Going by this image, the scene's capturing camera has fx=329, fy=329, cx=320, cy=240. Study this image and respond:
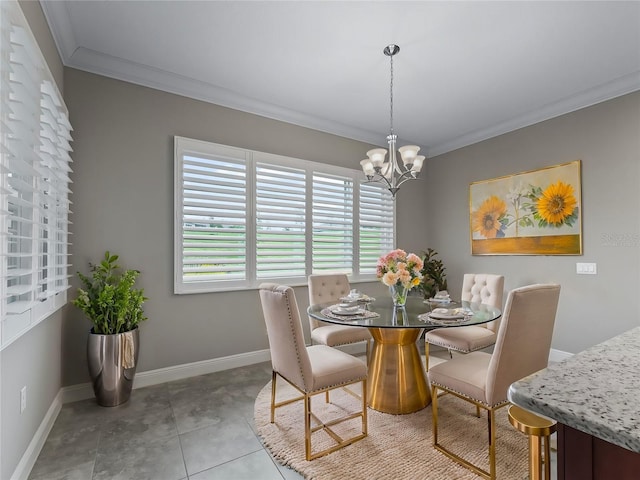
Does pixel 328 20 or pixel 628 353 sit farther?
pixel 328 20

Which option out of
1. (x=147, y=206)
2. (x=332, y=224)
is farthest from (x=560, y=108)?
(x=147, y=206)

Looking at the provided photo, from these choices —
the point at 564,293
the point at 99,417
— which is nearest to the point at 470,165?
the point at 564,293

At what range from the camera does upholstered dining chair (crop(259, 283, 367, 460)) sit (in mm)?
1935

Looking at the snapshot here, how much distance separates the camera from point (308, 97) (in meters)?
3.43

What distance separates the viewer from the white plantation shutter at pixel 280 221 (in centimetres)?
358

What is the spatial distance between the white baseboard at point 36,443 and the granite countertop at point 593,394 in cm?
240

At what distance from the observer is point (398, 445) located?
2053 mm

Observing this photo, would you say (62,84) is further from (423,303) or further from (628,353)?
(628,353)

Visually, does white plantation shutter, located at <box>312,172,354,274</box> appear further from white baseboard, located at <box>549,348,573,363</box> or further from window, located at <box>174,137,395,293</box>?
white baseboard, located at <box>549,348,573,363</box>

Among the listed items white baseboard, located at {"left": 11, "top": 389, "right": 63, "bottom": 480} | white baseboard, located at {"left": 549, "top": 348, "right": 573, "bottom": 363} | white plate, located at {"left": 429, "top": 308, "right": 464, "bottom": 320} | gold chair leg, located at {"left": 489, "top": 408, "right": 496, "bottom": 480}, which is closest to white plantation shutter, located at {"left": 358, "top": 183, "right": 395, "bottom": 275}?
white plate, located at {"left": 429, "top": 308, "right": 464, "bottom": 320}

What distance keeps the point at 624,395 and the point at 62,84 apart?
3.67 meters

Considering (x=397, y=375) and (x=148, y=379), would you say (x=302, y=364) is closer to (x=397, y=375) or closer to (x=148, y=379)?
(x=397, y=375)

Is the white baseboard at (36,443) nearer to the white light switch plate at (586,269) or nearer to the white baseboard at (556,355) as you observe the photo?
the white baseboard at (556,355)

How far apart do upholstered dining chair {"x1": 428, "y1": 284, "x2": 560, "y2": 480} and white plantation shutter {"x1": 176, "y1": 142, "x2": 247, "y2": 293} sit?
2.27 meters
